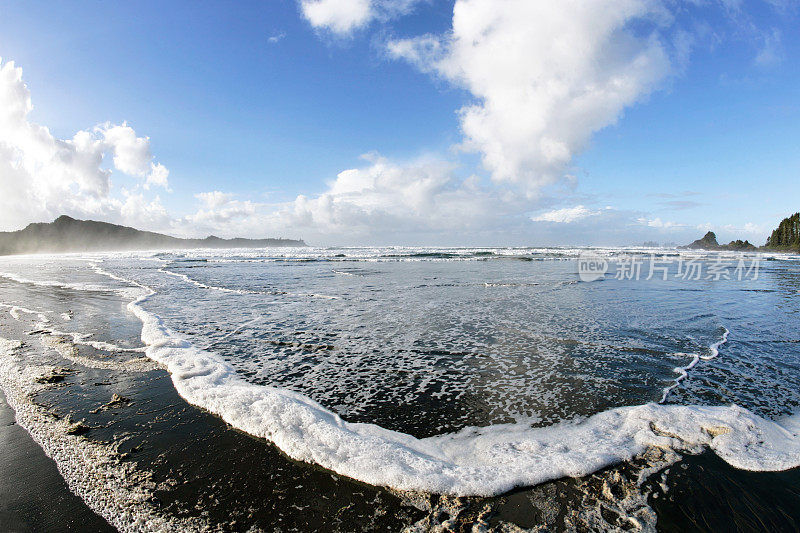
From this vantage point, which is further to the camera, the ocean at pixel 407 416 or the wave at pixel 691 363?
the wave at pixel 691 363

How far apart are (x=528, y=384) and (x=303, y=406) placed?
3103mm

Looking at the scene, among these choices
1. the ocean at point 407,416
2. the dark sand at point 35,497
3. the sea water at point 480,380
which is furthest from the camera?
the sea water at point 480,380

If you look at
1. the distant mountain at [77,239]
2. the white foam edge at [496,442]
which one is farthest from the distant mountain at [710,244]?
the distant mountain at [77,239]

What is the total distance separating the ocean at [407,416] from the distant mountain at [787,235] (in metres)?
89.0

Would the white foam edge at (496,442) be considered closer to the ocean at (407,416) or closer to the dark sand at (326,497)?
the ocean at (407,416)

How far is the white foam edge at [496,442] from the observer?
3068 mm

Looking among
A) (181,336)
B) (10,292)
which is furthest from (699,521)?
(10,292)

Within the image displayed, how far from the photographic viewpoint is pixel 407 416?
4117 mm

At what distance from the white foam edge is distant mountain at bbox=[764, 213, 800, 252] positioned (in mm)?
91081

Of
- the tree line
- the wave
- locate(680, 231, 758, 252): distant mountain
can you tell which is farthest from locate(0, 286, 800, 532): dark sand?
locate(680, 231, 758, 252): distant mountain

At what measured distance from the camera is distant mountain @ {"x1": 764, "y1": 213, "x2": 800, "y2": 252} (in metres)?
67.5

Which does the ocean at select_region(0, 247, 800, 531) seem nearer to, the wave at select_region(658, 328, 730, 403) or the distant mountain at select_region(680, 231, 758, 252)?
the wave at select_region(658, 328, 730, 403)

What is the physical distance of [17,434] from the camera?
3719mm

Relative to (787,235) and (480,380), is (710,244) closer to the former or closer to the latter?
(787,235)
